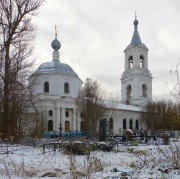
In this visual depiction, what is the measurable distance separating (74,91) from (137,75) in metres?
16.3

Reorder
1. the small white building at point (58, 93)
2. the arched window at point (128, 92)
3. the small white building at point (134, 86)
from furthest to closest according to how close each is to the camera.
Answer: the arched window at point (128, 92)
the small white building at point (134, 86)
the small white building at point (58, 93)

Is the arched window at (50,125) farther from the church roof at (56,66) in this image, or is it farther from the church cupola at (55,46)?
the church cupola at (55,46)

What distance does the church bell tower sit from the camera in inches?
2483

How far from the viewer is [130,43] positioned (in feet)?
215

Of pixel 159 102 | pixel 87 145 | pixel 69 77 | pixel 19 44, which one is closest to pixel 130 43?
pixel 159 102

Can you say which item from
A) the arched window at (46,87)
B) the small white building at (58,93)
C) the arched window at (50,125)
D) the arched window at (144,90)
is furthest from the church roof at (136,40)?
the arched window at (50,125)

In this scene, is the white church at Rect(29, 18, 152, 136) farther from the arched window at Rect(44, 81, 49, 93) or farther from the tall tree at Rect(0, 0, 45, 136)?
the tall tree at Rect(0, 0, 45, 136)

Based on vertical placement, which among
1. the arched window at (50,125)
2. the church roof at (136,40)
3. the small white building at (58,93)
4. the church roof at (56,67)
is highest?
the church roof at (136,40)

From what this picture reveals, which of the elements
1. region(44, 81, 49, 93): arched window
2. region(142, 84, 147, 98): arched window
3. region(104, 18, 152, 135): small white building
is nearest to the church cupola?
region(44, 81, 49, 93): arched window

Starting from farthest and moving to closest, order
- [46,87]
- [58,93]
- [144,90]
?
[144,90], [46,87], [58,93]

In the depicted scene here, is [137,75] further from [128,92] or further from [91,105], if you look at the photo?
[91,105]

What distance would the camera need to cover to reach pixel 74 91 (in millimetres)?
51844

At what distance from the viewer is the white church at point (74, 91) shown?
4912 cm

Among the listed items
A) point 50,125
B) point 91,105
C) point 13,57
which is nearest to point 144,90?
point 50,125
